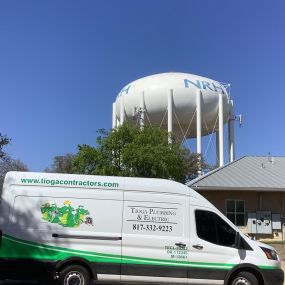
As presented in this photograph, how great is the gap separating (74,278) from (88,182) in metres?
2.00

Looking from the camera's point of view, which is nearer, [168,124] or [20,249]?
[20,249]

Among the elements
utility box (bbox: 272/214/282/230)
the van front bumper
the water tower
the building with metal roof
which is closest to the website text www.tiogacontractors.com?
the van front bumper

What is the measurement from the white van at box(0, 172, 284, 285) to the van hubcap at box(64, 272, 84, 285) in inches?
0.8

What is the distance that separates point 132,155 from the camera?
92.7ft

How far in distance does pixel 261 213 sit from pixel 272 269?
14.6m

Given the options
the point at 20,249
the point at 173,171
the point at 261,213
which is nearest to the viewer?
the point at 20,249

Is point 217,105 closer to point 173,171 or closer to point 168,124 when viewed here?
point 168,124

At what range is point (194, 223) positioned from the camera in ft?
37.3

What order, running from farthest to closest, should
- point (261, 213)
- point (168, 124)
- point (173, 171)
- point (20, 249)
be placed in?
1. point (168, 124)
2. point (173, 171)
3. point (261, 213)
4. point (20, 249)

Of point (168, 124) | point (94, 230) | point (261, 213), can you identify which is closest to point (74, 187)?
point (94, 230)

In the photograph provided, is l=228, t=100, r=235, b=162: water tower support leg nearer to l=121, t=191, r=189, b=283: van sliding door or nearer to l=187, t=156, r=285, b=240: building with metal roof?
l=187, t=156, r=285, b=240: building with metal roof

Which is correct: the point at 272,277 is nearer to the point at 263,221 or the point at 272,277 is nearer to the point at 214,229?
the point at 214,229

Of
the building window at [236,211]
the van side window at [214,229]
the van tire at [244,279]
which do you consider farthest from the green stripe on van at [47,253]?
the building window at [236,211]

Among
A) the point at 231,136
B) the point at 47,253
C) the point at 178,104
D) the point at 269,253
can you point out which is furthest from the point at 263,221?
the point at 231,136
